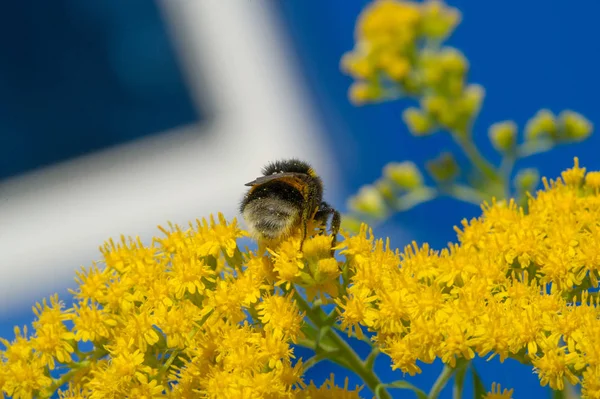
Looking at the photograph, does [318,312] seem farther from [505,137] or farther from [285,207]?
[505,137]

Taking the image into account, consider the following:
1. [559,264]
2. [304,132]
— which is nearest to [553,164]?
[304,132]

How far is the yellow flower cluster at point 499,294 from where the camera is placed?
51cm

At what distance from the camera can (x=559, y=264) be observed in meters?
0.55

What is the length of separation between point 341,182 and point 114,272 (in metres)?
1.05

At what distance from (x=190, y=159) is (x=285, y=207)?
130 centimetres

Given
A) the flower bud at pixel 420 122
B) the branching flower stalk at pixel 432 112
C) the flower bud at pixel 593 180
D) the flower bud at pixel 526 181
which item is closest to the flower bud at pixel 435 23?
the branching flower stalk at pixel 432 112

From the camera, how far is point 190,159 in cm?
183

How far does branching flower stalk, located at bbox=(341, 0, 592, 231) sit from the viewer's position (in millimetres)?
880

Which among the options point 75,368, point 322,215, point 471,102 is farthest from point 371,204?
point 75,368

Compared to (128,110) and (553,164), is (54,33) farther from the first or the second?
(553,164)

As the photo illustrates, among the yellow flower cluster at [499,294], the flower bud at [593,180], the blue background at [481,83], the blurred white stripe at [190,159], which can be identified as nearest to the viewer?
the yellow flower cluster at [499,294]

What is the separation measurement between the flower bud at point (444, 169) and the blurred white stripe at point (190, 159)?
0.79 metres

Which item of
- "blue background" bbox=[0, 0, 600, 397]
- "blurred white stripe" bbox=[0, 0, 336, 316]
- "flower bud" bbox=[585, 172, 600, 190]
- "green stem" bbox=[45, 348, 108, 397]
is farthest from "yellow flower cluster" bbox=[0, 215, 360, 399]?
"blurred white stripe" bbox=[0, 0, 336, 316]

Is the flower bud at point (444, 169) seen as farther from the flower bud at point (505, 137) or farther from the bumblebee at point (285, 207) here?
the bumblebee at point (285, 207)
